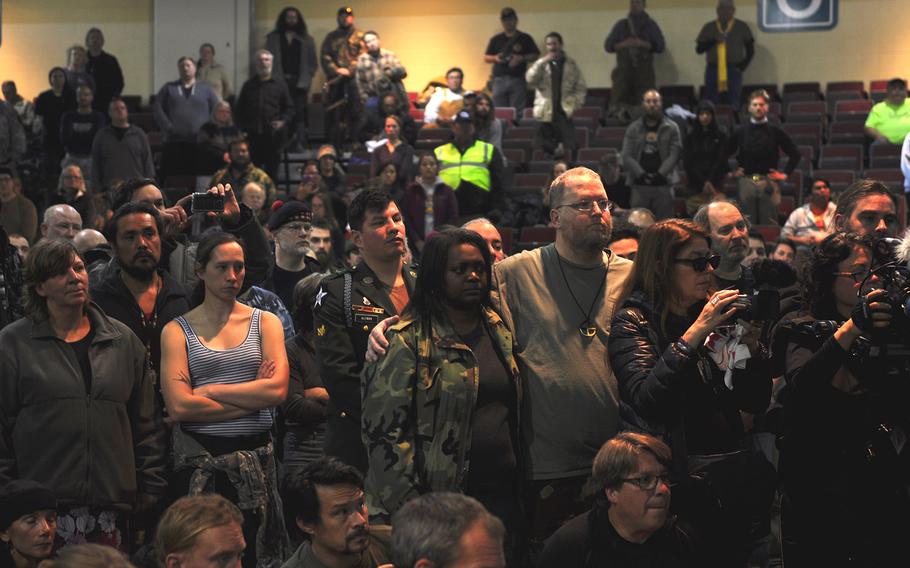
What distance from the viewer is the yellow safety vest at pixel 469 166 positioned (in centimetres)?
1263

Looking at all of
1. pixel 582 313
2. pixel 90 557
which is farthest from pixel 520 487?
pixel 90 557

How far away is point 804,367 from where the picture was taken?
427cm

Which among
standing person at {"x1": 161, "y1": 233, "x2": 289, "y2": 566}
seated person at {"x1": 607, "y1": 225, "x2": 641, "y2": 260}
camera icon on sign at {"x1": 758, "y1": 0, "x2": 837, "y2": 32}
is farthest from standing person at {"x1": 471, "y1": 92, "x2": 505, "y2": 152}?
standing person at {"x1": 161, "y1": 233, "x2": 289, "y2": 566}

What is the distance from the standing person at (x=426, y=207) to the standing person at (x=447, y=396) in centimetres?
732

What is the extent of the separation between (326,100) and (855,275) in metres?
12.8

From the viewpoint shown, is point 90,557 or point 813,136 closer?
point 90,557

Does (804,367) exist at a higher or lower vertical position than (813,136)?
lower

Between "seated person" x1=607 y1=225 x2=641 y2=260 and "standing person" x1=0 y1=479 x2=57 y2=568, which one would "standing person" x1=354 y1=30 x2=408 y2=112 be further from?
"standing person" x1=0 y1=479 x2=57 y2=568

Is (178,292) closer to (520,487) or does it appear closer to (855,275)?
(520,487)

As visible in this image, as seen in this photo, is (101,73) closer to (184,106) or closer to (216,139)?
(184,106)

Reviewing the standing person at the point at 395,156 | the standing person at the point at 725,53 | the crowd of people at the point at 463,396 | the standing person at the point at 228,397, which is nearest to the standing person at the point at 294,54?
the standing person at the point at 395,156

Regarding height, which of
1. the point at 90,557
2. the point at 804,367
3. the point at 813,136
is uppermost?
the point at 813,136

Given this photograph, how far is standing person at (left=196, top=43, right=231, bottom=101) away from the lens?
1741 cm

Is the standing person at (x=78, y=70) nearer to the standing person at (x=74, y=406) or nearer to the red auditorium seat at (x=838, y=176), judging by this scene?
the red auditorium seat at (x=838, y=176)
